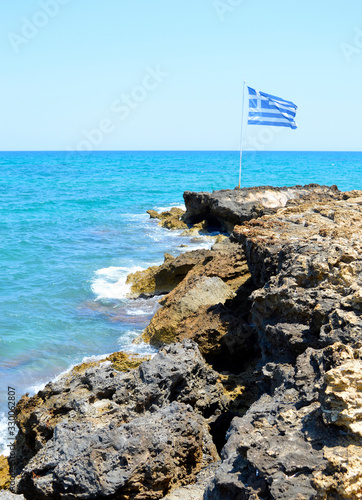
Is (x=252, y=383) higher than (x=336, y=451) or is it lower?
lower

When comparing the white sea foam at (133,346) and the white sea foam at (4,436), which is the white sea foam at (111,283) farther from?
the white sea foam at (4,436)

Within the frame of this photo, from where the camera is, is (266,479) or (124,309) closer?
(266,479)

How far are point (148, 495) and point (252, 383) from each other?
8.64 feet

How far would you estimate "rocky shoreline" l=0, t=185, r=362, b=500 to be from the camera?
3445 millimetres

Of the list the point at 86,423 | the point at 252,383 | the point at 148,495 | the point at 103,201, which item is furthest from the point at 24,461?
the point at 103,201

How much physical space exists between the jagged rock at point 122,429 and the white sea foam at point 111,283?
23.9ft

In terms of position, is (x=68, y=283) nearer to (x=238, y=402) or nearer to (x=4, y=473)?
(x=4, y=473)

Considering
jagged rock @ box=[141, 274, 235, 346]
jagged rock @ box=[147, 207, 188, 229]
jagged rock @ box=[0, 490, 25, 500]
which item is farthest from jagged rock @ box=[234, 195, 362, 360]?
jagged rock @ box=[147, 207, 188, 229]

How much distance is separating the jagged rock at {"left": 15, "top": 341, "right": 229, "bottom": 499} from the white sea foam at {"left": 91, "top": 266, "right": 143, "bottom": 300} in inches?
287

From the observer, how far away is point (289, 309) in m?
5.71

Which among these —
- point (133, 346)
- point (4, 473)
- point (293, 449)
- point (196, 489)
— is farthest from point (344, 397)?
Answer: point (133, 346)

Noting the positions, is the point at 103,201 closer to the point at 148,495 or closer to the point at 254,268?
the point at 254,268

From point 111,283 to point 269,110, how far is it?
9894 mm

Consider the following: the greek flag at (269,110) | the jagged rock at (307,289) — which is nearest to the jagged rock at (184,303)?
the jagged rock at (307,289)
